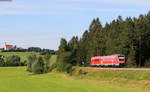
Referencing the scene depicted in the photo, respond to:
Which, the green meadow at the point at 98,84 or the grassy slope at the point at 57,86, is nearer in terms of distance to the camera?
the grassy slope at the point at 57,86

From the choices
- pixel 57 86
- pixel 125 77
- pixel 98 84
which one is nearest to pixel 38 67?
pixel 125 77

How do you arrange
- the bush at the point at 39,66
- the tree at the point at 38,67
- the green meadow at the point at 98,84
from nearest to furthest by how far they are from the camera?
the green meadow at the point at 98,84
the tree at the point at 38,67
the bush at the point at 39,66

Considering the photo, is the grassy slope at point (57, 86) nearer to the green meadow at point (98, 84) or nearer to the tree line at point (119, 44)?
the green meadow at point (98, 84)

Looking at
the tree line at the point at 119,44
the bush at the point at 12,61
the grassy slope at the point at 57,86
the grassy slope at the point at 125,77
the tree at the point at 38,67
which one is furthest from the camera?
the bush at the point at 12,61

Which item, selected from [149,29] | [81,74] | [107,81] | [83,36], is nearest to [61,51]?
[83,36]

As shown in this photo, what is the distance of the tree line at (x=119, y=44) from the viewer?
10050cm

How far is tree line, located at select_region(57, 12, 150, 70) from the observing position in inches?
3957

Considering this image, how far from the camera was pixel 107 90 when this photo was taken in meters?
47.8

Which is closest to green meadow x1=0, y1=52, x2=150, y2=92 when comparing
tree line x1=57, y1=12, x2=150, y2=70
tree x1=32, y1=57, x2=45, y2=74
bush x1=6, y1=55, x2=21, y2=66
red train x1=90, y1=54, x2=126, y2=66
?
red train x1=90, y1=54, x2=126, y2=66

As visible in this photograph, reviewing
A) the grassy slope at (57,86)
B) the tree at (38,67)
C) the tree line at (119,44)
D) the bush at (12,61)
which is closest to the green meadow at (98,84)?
the grassy slope at (57,86)

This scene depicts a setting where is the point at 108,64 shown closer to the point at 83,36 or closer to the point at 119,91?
the point at 119,91

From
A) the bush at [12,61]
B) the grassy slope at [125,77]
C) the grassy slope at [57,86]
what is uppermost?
the bush at [12,61]

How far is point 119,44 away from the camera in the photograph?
105062 mm

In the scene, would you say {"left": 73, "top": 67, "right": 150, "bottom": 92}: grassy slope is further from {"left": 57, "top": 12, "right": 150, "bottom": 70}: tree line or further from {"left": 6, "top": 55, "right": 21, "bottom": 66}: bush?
{"left": 6, "top": 55, "right": 21, "bottom": 66}: bush
